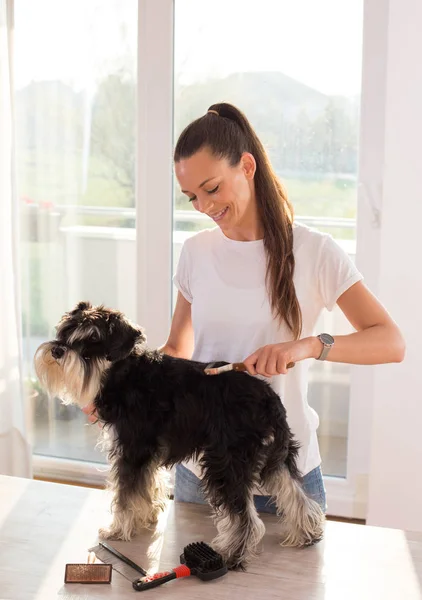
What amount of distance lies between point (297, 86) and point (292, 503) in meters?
2.21

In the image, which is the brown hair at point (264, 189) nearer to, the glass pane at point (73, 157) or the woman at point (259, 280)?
the woman at point (259, 280)

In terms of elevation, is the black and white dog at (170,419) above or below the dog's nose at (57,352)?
below

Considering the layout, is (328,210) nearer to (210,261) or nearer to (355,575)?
(210,261)

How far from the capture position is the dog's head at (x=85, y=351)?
61.4 inches

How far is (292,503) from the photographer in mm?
1572

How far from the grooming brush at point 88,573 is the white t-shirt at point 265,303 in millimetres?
417

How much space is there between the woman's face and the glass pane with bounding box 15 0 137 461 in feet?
5.99

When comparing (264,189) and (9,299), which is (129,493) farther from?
(9,299)

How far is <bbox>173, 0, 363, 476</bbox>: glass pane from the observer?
3221mm

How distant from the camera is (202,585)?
4.72 feet

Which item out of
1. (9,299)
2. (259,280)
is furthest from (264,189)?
(9,299)

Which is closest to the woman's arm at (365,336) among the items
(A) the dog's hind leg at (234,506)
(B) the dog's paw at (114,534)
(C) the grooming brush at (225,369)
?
(C) the grooming brush at (225,369)

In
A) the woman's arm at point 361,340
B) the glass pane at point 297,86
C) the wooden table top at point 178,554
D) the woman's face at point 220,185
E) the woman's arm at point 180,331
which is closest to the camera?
the wooden table top at point 178,554

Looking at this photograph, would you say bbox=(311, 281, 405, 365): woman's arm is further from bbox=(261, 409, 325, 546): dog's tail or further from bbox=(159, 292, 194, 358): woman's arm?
bbox=(159, 292, 194, 358): woman's arm
